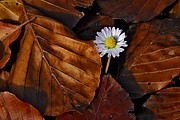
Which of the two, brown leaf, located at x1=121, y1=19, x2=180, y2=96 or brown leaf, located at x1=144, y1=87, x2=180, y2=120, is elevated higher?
brown leaf, located at x1=121, y1=19, x2=180, y2=96

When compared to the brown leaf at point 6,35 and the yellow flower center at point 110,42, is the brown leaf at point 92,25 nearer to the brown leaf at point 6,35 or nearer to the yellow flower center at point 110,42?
the yellow flower center at point 110,42

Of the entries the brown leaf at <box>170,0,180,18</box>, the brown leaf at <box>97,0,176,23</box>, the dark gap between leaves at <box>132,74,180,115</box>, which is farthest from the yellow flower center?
the brown leaf at <box>170,0,180,18</box>

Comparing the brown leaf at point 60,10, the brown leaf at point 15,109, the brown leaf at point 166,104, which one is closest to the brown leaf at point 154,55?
the brown leaf at point 166,104

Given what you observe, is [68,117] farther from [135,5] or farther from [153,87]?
[135,5]

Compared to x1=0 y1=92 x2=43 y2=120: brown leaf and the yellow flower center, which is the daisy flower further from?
x1=0 y1=92 x2=43 y2=120: brown leaf

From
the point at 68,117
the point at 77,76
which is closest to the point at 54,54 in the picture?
the point at 77,76

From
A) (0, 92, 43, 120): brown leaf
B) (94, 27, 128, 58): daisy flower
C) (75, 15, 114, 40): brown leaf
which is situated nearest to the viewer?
(0, 92, 43, 120): brown leaf
